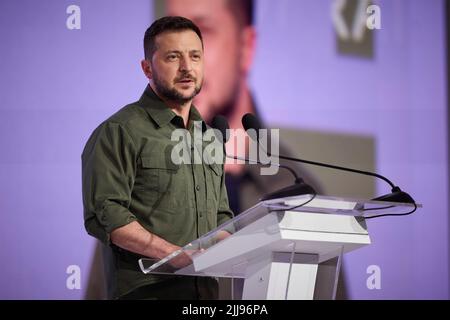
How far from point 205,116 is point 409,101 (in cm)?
103

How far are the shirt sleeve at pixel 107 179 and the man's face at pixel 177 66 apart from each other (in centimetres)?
26

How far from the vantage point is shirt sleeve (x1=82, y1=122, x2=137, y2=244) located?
88.2 inches

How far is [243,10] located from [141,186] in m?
1.34

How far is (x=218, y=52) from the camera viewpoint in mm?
3443

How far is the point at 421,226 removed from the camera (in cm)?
360

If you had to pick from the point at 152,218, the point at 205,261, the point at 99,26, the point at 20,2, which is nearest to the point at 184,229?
the point at 152,218

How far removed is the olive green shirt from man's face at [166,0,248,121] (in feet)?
2.80

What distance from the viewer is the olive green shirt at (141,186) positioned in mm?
2295

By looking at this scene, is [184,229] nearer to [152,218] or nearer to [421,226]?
[152,218]

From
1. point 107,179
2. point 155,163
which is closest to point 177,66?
point 155,163

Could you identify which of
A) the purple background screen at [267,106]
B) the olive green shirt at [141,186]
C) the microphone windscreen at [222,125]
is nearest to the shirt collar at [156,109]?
the olive green shirt at [141,186]

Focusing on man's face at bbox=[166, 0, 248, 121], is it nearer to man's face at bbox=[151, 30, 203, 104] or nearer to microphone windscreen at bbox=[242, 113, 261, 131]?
man's face at bbox=[151, 30, 203, 104]

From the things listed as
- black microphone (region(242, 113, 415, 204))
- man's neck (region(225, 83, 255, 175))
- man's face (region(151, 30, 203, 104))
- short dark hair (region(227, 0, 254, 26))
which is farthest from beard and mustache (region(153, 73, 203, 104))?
short dark hair (region(227, 0, 254, 26))

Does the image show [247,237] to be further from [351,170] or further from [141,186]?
[141,186]
